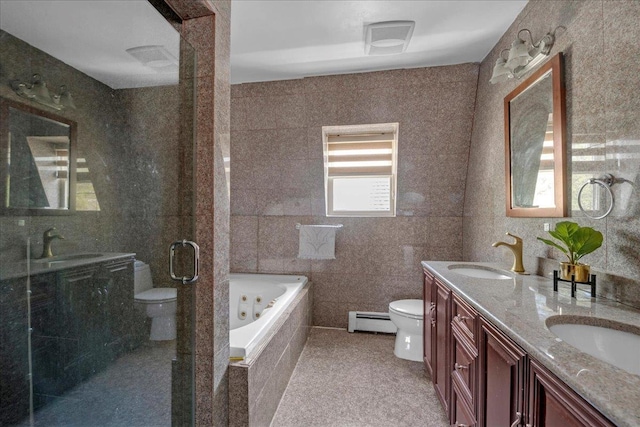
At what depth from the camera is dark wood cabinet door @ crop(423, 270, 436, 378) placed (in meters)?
1.88

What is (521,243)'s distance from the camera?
1.71m

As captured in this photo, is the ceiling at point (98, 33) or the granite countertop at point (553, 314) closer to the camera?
the granite countertop at point (553, 314)

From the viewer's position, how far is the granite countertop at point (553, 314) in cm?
54

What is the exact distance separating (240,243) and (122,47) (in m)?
2.30

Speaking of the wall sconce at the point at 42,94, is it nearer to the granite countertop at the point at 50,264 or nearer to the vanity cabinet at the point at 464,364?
the granite countertop at the point at 50,264

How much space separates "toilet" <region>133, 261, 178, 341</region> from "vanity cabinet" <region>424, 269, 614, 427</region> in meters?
1.28

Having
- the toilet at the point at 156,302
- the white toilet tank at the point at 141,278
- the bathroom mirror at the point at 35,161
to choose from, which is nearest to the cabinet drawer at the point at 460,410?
the toilet at the point at 156,302

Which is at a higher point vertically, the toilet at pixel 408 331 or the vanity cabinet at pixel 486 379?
the vanity cabinet at pixel 486 379

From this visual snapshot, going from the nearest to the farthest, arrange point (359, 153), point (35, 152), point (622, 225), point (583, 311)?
point (35, 152) < point (583, 311) < point (622, 225) < point (359, 153)

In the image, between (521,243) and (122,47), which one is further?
(521,243)

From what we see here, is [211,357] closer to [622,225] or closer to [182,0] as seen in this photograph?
→ [182,0]

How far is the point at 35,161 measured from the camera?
2.57ft

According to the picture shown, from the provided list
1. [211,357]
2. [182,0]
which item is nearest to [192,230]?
[211,357]

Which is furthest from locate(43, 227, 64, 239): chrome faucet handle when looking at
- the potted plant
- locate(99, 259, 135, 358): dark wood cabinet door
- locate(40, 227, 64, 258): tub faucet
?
the potted plant
